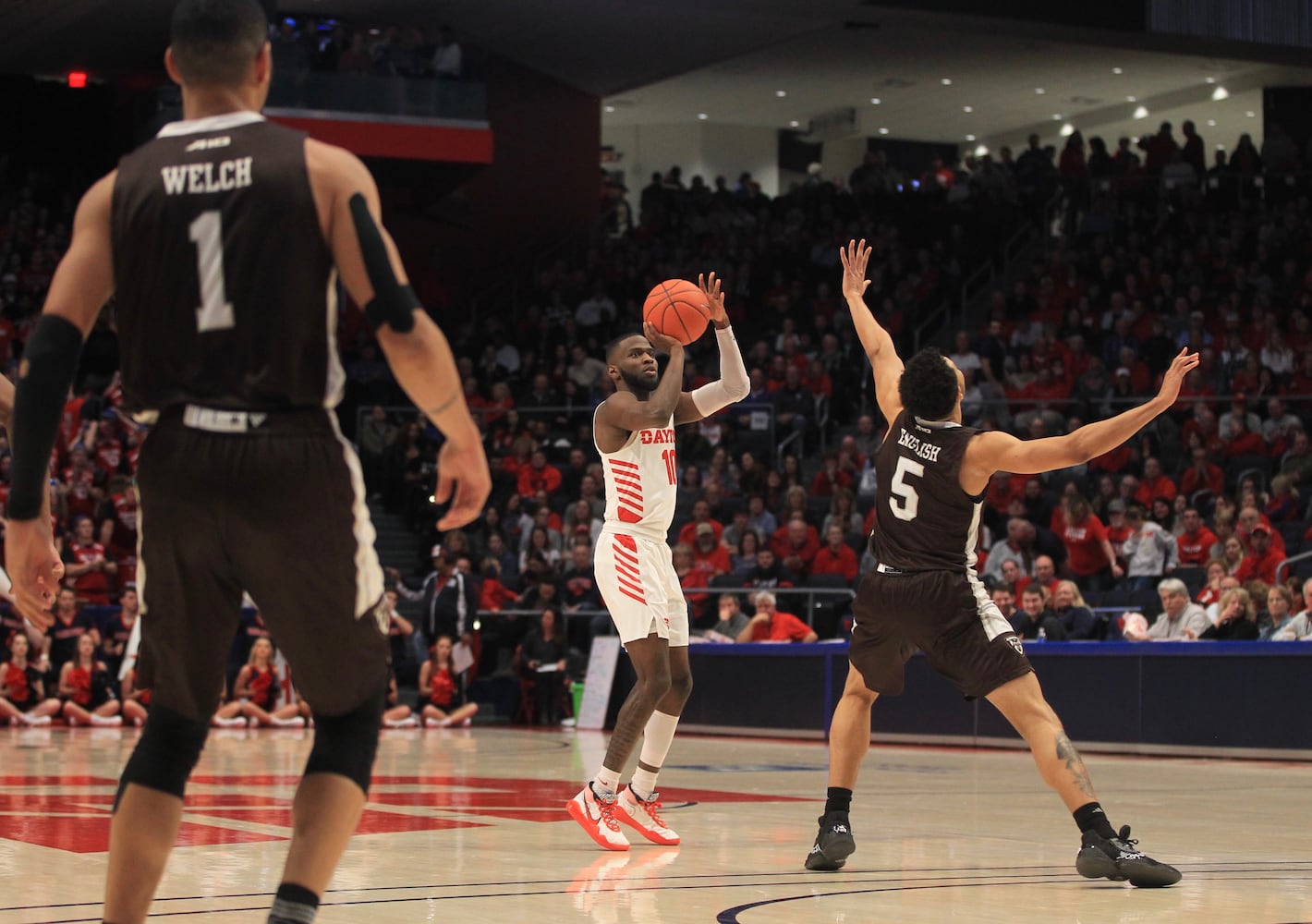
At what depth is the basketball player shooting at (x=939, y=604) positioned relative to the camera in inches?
252

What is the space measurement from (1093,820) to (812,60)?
82.5 ft

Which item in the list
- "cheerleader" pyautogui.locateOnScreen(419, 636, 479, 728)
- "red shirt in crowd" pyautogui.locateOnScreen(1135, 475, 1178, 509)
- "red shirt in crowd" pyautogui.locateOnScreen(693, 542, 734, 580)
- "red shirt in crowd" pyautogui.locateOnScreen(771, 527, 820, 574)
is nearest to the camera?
"cheerleader" pyautogui.locateOnScreen(419, 636, 479, 728)

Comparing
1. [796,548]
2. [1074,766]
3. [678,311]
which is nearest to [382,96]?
[796,548]

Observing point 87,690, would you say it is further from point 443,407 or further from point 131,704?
point 443,407

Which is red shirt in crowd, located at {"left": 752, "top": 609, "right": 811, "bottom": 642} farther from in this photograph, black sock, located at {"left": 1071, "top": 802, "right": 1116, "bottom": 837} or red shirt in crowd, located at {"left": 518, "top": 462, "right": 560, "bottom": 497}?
black sock, located at {"left": 1071, "top": 802, "right": 1116, "bottom": 837}

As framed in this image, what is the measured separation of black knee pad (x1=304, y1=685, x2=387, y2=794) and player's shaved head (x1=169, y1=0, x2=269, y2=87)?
1.33m

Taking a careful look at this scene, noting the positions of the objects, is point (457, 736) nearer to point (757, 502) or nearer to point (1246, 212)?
point (757, 502)

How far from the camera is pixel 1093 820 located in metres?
6.32

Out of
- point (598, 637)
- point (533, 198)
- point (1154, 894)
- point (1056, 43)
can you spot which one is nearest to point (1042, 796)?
point (1154, 894)

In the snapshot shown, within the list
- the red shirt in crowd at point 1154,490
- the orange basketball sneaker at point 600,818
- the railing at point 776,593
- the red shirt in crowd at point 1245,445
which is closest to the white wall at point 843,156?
the red shirt in crowd at point 1245,445

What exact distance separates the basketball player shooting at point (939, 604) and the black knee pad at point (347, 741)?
3128mm

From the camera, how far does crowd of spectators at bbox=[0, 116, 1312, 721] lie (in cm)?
1712

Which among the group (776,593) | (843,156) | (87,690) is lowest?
(87,690)

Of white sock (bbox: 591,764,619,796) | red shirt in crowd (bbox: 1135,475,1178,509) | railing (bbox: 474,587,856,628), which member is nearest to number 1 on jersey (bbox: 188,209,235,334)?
white sock (bbox: 591,764,619,796)
